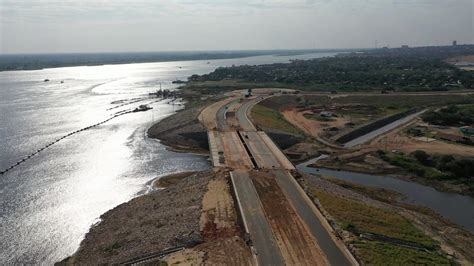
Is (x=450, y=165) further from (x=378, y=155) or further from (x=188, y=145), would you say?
(x=188, y=145)

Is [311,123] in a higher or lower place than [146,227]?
higher

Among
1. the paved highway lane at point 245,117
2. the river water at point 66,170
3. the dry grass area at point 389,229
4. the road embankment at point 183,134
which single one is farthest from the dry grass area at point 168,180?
the paved highway lane at point 245,117

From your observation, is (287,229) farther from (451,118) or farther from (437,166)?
(451,118)

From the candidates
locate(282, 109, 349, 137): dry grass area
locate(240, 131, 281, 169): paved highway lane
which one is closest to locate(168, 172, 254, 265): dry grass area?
locate(240, 131, 281, 169): paved highway lane

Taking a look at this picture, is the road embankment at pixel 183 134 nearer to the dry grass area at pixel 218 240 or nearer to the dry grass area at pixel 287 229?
the dry grass area at pixel 287 229

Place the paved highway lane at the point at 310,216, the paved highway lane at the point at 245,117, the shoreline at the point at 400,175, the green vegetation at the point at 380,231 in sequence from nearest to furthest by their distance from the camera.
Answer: the paved highway lane at the point at 310,216, the green vegetation at the point at 380,231, the shoreline at the point at 400,175, the paved highway lane at the point at 245,117

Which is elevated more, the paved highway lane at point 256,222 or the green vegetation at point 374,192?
the paved highway lane at point 256,222

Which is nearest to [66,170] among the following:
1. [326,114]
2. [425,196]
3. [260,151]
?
[260,151]

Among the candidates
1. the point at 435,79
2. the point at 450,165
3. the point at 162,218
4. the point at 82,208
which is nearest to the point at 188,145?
the point at 82,208
